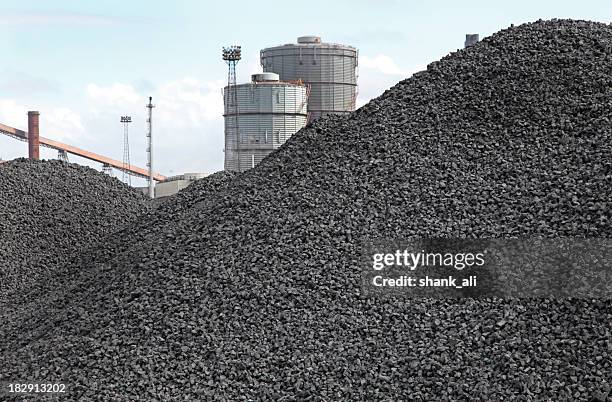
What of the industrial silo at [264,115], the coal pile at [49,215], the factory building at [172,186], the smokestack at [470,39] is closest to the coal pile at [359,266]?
the coal pile at [49,215]

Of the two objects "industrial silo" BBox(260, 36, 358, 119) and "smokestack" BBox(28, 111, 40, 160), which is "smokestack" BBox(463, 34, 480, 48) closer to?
"industrial silo" BBox(260, 36, 358, 119)

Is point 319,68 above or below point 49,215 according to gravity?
above

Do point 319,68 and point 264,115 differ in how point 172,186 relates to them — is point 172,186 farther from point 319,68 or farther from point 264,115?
point 319,68

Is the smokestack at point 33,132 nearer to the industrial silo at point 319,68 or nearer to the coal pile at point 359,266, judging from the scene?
the industrial silo at point 319,68

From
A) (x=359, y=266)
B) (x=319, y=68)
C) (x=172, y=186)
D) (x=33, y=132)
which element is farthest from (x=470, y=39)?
(x=33, y=132)

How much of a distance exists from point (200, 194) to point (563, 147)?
178 inches

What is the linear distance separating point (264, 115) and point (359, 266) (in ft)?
46.4

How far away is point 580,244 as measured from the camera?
20.4 feet

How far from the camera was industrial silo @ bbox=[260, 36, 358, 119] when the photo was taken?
810 inches

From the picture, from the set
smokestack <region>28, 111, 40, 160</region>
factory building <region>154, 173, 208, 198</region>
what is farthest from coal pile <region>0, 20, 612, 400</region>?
smokestack <region>28, 111, 40, 160</region>

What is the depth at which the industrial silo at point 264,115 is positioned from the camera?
781 inches

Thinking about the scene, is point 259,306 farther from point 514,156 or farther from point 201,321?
point 514,156

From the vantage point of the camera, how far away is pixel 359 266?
21.0ft

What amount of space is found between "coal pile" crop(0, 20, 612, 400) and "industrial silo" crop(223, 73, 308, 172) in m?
11.0
